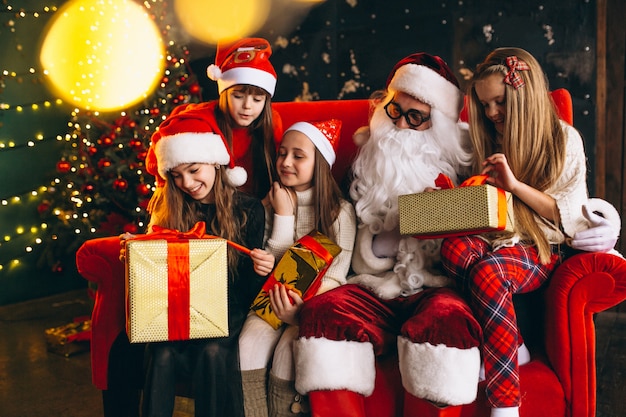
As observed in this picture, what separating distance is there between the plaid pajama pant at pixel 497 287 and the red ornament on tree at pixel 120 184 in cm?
262

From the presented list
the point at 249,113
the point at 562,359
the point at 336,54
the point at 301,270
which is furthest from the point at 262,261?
the point at 336,54

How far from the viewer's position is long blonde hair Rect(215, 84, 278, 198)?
292 centimetres

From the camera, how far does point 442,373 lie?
1.99 meters

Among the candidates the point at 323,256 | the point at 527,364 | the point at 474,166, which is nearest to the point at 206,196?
the point at 323,256

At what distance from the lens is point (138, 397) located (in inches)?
99.9

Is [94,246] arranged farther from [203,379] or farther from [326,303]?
[326,303]

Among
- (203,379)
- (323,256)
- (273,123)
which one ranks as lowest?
(203,379)

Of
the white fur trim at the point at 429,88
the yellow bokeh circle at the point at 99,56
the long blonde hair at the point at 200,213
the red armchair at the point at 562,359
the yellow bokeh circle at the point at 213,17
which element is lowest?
the red armchair at the point at 562,359

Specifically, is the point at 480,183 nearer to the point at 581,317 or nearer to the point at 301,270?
the point at 581,317

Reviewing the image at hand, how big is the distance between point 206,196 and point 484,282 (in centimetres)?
111

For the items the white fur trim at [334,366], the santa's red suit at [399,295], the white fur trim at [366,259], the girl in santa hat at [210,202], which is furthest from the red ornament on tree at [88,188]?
the white fur trim at [334,366]

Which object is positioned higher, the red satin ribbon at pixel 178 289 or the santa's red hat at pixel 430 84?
the santa's red hat at pixel 430 84

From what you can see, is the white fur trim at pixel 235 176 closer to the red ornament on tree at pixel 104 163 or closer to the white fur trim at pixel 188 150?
the white fur trim at pixel 188 150

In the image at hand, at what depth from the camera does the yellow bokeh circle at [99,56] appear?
484 cm
